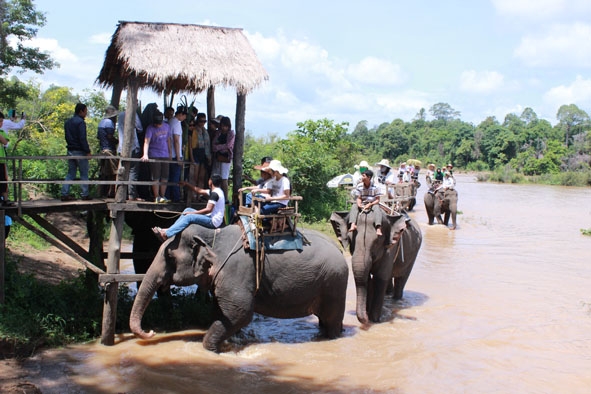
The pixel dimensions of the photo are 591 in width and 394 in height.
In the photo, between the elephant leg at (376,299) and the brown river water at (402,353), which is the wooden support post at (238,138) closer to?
the brown river water at (402,353)

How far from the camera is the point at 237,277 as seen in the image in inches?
312

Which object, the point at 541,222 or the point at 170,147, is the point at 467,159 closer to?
the point at 541,222

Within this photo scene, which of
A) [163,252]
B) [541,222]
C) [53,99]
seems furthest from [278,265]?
[53,99]

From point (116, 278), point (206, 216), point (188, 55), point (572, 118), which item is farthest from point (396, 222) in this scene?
point (572, 118)

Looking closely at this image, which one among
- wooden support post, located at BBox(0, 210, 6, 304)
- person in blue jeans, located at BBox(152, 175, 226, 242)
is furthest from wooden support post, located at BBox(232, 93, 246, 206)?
wooden support post, located at BBox(0, 210, 6, 304)

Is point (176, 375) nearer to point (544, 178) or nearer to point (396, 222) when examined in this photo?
point (396, 222)

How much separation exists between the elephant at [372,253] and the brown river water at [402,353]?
47cm

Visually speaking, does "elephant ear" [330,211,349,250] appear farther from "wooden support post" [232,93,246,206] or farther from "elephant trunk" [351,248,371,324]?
"wooden support post" [232,93,246,206]

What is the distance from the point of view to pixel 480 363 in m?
8.62

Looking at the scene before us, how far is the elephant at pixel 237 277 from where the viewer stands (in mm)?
7883

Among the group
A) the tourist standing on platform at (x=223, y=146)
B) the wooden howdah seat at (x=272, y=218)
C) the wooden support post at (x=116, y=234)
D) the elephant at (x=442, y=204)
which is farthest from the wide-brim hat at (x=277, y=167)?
the elephant at (x=442, y=204)

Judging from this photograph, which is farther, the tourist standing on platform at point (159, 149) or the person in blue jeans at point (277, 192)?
the tourist standing on platform at point (159, 149)

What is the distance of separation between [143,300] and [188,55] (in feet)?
11.1

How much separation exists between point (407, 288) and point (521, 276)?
3.26 m
